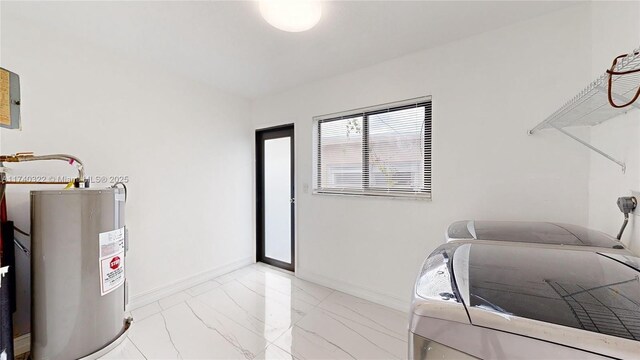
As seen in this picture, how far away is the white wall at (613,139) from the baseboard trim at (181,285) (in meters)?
3.60

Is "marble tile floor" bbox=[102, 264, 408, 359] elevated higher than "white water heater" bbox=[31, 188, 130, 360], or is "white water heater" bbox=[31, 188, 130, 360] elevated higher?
"white water heater" bbox=[31, 188, 130, 360]

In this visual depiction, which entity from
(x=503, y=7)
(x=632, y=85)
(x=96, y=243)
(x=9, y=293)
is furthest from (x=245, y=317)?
(x=503, y=7)

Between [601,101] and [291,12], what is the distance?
1743 millimetres

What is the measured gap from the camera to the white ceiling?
63.7 inches

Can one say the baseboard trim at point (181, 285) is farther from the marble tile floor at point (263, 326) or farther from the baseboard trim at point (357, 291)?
the baseboard trim at point (357, 291)

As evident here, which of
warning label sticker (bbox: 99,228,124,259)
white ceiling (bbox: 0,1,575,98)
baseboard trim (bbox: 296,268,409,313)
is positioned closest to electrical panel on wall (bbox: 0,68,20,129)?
white ceiling (bbox: 0,1,575,98)

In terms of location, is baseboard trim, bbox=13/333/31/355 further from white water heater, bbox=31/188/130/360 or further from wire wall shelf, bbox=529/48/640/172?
wire wall shelf, bbox=529/48/640/172

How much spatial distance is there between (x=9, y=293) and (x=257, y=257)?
2420 millimetres

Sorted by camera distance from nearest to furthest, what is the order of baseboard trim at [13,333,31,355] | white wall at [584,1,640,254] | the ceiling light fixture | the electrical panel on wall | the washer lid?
the washer lid → white wall at [584,1,640,254] → the ceiling light fixture → the electrical panel on wall → baseboard trim at [13,333,31,355]

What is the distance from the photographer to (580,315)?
556 millimetres

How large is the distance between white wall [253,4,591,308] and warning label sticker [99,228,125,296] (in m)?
1.88

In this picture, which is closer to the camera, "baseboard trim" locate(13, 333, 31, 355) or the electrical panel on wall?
the electrical panel on wall

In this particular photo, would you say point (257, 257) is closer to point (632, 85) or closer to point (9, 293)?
point (9, 293)

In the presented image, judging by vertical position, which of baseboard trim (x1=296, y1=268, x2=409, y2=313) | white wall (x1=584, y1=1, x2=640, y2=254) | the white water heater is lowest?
baseboard trim (x1=296, y1=268, x2=409, y2=313)
